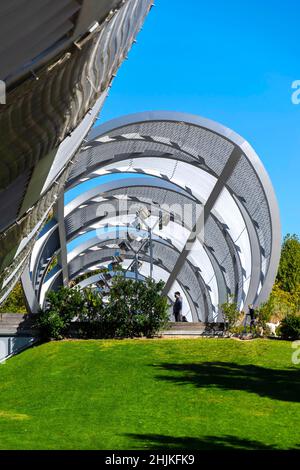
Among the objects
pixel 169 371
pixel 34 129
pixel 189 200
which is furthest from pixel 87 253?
pixel 34 129

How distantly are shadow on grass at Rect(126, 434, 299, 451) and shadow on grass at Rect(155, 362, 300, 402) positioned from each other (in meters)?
3.19

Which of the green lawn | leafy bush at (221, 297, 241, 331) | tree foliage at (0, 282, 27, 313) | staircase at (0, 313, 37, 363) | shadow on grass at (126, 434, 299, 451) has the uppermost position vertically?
tree foliage at (0, 282, 27, 313)

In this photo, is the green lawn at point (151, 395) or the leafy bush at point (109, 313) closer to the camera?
the green lawn at point (151, 395)

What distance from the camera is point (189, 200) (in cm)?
3553

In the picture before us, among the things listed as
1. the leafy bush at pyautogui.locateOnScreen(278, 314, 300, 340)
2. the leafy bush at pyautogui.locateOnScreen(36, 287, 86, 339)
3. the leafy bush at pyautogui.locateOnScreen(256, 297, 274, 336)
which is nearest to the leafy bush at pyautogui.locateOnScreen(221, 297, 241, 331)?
the leafy bush at pyautogui.locateOnScreen(256, 297, 274, 336)

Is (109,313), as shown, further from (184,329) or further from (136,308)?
(184,329)

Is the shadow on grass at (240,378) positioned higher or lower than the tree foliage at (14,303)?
lower

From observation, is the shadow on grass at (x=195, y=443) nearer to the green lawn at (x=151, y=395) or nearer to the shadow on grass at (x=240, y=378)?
the green lawn at (x=151, y=395)

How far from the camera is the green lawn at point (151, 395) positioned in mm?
11664

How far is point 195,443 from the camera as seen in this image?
11164 millimetres

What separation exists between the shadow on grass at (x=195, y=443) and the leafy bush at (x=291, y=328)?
11.6 metres

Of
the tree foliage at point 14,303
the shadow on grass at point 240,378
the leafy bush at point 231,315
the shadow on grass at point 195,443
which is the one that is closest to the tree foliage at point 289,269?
the tree foliage at point 14,303

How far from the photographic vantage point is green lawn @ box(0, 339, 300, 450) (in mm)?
11664

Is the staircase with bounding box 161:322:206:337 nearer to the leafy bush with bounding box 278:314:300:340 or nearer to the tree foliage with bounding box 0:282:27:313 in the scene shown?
the leafy bush with bounding box 278:314:300:340
